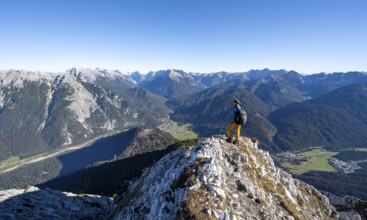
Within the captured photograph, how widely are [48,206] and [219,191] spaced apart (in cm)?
3204

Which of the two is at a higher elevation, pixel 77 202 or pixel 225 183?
pixel 225 183

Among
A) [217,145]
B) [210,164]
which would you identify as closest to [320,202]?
[217,145]

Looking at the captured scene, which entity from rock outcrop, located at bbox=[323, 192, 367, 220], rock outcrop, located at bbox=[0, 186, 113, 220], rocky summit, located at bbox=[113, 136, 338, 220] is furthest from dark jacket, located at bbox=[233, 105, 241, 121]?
rock outcrop, located at bbox=[0, 186, 113, 220]

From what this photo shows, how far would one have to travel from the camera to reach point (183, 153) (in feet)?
141

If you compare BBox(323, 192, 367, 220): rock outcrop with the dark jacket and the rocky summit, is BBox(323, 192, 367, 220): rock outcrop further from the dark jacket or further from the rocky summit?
the dark jacket

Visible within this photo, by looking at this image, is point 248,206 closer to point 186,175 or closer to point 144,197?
point 186,175

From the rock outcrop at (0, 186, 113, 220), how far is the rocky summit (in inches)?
365

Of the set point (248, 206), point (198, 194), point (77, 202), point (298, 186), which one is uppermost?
A: point (198, 194)

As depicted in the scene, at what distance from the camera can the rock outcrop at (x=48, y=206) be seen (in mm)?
43938

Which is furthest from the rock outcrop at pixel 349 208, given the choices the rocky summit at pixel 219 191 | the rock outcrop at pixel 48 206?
the rock outcrop at pixel 48 206

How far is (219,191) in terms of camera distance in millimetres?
32312

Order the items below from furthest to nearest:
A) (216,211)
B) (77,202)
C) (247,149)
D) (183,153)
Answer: (77,202)
(247,149)
(183,153)
(216,211)

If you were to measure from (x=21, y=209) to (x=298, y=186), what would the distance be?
153ft

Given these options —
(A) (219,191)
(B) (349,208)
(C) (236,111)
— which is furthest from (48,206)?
(B) (349,208)
